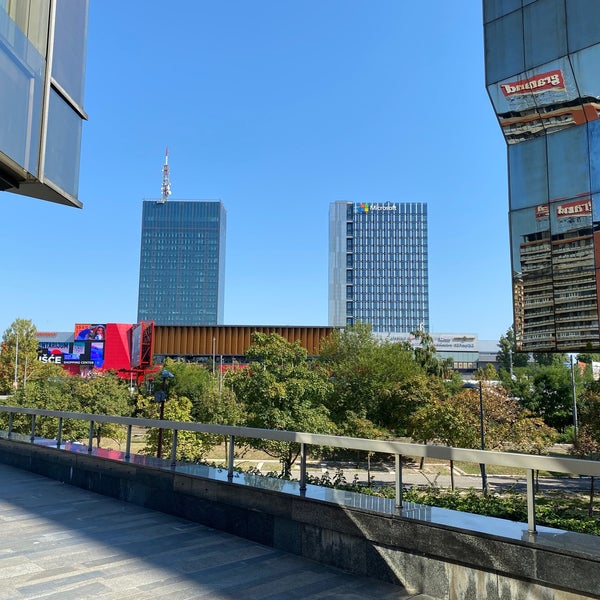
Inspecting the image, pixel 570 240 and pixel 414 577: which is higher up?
pixel 570 240

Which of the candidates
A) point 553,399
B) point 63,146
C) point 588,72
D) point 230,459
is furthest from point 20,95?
Result: point 553,399

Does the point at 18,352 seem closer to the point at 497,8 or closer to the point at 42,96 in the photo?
the point at 497,8

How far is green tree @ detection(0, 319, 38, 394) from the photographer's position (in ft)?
198

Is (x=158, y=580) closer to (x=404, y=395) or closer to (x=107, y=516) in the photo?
(x=107, y=516)

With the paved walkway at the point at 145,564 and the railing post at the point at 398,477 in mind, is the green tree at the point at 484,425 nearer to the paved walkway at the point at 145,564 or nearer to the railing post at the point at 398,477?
the paved walkway at the point at 145,564

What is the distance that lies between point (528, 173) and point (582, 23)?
15.4 feet

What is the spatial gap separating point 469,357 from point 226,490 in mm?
148115

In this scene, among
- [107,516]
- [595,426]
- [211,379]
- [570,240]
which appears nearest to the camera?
[107,516]

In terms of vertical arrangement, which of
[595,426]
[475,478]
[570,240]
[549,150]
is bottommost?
[475,478]

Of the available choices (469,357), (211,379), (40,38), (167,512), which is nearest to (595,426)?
(167,512)

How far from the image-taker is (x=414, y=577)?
4.16 metres

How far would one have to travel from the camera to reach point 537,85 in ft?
61.1

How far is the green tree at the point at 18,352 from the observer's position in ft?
198

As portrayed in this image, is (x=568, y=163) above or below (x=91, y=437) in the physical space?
A: above
